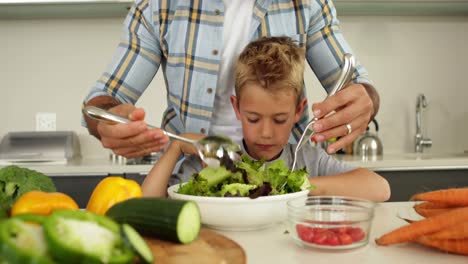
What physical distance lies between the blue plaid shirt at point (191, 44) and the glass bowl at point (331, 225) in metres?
0.73

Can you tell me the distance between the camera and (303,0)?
1627mm

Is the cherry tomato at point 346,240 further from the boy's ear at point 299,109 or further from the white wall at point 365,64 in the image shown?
the white wall at point 365,64

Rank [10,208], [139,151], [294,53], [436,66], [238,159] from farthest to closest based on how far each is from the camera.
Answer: [436,66] → [294,53] → [139,151] → [238,159] → [10,208]

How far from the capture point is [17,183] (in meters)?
0.97

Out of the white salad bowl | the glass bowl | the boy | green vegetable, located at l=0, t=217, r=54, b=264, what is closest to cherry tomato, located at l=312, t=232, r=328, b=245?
the glass bowl

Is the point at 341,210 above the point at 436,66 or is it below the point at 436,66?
below

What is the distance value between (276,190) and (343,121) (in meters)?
0.35

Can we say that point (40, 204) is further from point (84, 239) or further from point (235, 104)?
point (235, 104)

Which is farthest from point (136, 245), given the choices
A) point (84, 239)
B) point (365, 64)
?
point (365, 64)

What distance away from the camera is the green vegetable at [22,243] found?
0.51 meters

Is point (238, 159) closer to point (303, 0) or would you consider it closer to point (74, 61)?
point (303, 0)

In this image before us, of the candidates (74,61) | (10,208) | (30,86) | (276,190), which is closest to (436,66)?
(74,61)

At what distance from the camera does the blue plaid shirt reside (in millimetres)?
1593

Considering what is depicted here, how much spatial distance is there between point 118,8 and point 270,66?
1.47 meters
